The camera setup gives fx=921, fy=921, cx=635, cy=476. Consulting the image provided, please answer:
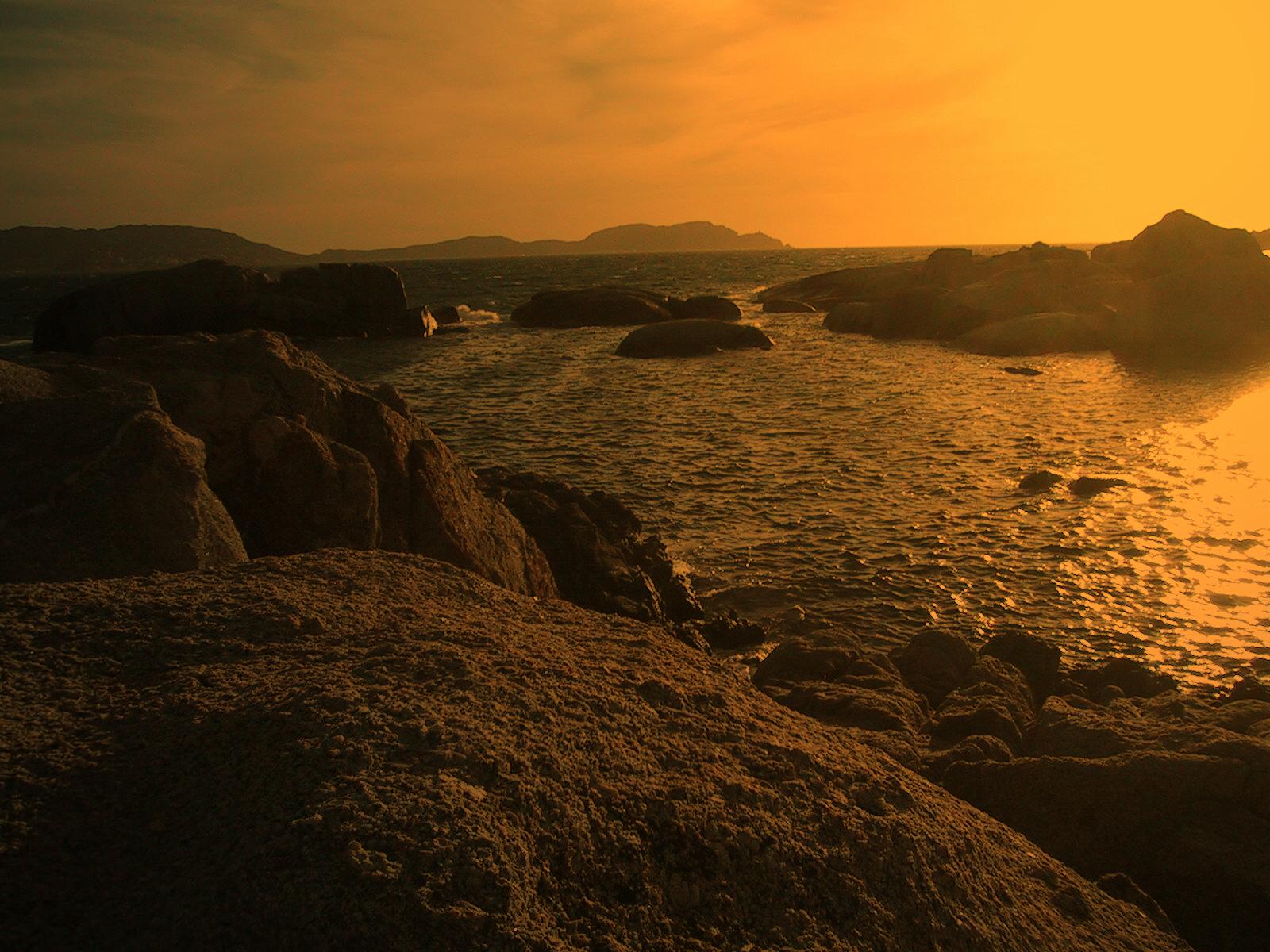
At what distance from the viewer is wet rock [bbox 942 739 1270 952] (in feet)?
13.0

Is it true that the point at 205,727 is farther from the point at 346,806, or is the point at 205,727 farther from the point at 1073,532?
the point at 1073,532

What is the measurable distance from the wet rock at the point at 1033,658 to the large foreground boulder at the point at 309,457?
4.06 m

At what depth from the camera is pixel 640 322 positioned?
4634 centimetres

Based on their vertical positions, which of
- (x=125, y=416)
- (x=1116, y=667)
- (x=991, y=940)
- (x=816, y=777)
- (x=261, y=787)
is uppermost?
(x=125, y=416)

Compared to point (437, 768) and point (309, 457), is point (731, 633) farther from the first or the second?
point (437, 768)

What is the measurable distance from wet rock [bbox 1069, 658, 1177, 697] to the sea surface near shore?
749 millimetres

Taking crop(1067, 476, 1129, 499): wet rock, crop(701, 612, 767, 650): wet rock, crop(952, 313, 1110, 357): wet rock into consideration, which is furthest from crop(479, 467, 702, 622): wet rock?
crop(952, 313, 1110, 357): wet rock

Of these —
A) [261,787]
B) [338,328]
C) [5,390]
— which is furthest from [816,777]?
[338,328]

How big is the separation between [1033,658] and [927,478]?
775 centimetres

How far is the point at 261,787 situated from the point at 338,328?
43.9 metres

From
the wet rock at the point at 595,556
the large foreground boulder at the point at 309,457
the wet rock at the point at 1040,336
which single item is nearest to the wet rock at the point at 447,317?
the wet rock at the point at 1040,336

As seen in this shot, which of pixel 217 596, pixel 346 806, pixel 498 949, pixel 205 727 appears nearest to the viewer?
pixel 498 949

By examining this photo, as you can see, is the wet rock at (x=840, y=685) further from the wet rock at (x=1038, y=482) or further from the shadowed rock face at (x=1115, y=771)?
the wet rock at (x=1038, y=482)

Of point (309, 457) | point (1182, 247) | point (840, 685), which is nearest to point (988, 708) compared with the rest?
point (840, 685)
